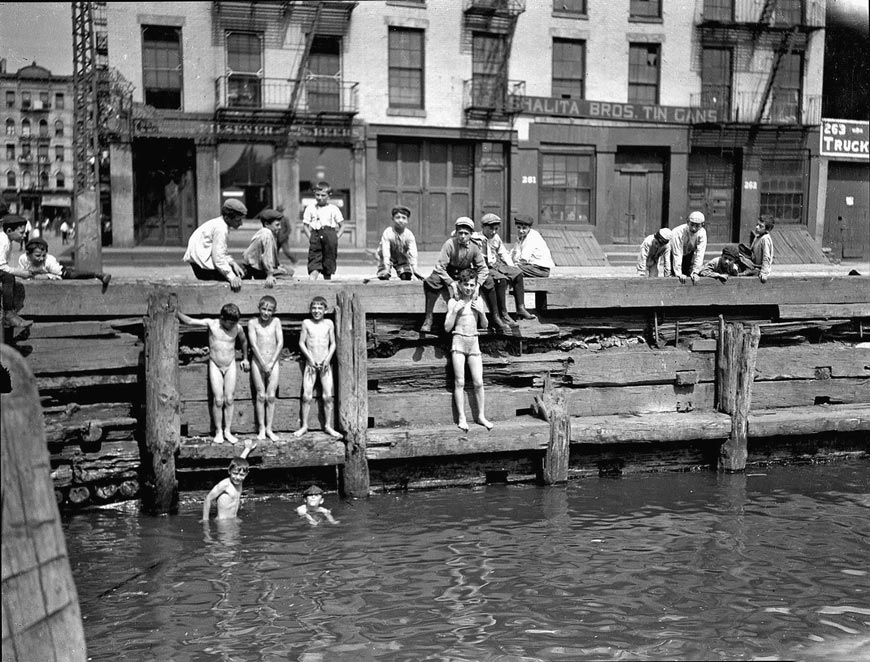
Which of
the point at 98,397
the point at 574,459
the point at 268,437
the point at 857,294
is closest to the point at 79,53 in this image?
the point at 98,397

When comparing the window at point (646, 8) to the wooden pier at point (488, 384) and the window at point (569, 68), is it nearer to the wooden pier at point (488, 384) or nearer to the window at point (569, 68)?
the window at point (569, 68)

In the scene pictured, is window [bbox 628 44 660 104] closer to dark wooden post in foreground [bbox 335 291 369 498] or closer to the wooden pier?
the wooden pier

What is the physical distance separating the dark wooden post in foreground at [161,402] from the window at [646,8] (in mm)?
15993

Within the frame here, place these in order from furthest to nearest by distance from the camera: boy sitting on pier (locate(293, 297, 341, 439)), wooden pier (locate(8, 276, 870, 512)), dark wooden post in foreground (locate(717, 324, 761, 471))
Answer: dark wooden post in foreground (locate(717, 324, 761, 471)), boy sitting on pier (locate(293, 297, 341, 439)), wooden pier (locate(8, 276, 870, 512))

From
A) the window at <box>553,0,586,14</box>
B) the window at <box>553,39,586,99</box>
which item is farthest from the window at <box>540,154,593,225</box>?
the window at <box>553,0,586,14</box>

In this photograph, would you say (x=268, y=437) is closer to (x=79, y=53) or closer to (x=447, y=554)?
(x=447, y=554)

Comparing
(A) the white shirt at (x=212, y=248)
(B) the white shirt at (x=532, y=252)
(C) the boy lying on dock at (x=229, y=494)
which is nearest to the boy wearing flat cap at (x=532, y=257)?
(B) the white shirt at (x=532, y=252)

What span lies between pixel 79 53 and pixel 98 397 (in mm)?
12427

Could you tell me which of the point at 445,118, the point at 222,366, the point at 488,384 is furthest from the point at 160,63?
the point at 488,384

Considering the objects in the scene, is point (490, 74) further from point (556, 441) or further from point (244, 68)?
point (556, 441)

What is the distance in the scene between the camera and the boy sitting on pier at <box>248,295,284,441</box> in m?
10.6

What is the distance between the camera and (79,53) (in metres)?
20.1

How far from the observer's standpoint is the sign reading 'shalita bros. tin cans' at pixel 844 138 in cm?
2803

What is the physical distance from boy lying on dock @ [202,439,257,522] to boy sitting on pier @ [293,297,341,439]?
3.00ft
